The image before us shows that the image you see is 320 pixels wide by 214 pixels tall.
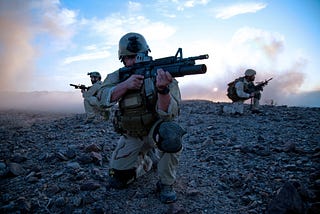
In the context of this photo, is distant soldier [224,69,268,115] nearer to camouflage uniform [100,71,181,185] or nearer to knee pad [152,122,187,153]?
camouflage uniform [100,71,181,185]

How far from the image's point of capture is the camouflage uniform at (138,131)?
3.35 metres

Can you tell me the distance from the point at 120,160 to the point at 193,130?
3.79 metres

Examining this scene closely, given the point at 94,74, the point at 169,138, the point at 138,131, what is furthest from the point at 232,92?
the point at 169,138

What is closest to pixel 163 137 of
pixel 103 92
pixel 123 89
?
pixel 123 89

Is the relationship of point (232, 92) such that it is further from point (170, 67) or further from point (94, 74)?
point (170, 67)

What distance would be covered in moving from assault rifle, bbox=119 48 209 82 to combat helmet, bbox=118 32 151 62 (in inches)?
12.3

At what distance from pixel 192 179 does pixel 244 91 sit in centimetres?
758

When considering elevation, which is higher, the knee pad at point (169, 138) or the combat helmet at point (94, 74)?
the combat helmet at point (94, 74)

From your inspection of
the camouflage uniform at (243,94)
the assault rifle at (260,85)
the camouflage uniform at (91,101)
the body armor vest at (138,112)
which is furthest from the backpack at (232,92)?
the body armor vest at (138,112)

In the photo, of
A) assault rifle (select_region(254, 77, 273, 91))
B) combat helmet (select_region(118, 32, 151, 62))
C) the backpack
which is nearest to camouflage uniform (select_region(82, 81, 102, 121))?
combat helmet (select_region(118, 32, 151, 62))

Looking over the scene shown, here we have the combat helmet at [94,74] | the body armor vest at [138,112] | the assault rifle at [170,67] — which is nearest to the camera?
the assault rifle at [170,67]

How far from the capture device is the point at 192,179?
12.6 feet

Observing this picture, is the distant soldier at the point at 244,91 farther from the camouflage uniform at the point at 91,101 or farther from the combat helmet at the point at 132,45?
the combat helmet at the point at 132,45

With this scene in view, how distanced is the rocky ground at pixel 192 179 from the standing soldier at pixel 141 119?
0.27m
